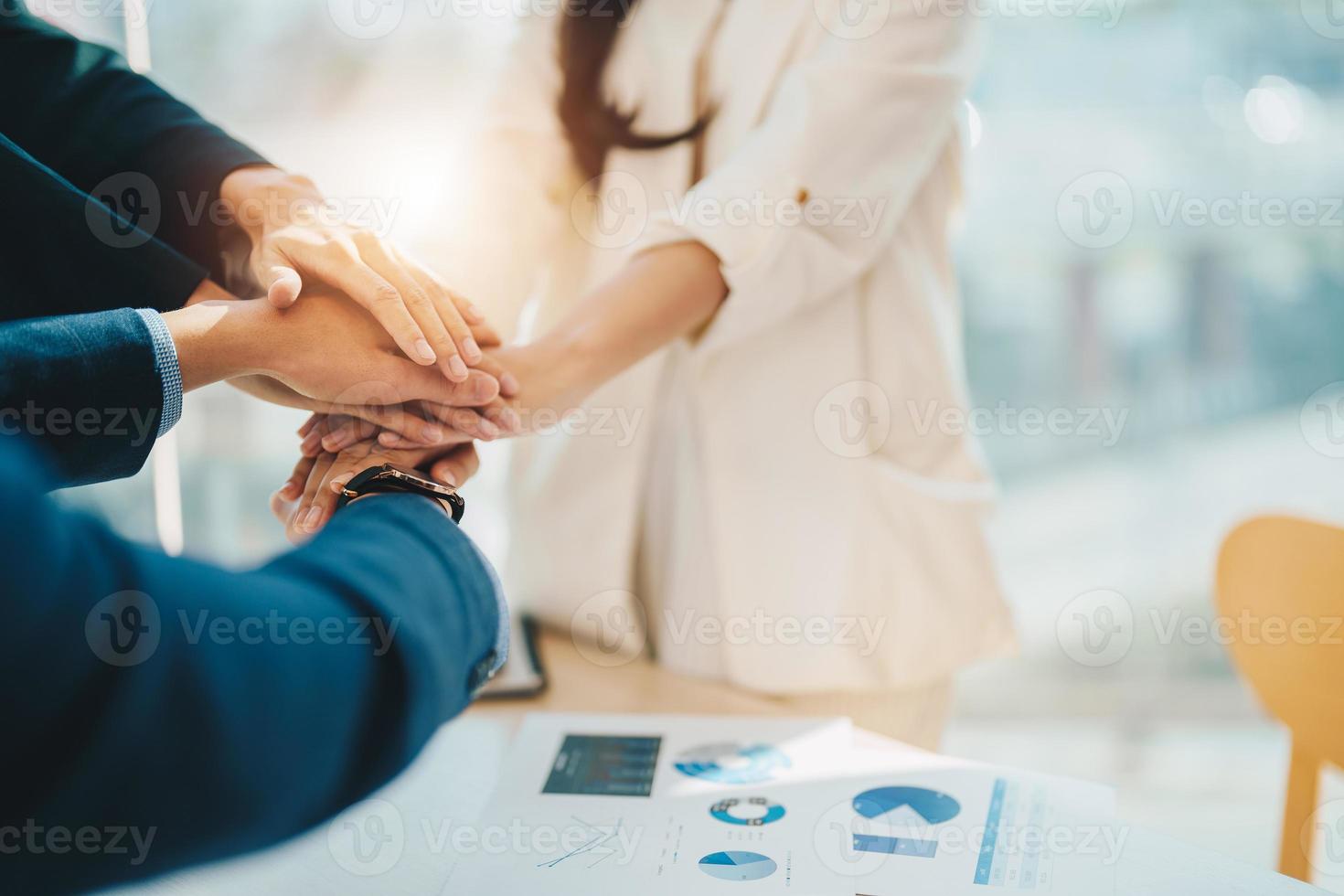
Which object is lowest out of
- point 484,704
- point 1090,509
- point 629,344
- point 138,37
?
point 484,704

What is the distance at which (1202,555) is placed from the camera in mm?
2182

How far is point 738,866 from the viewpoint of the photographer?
0.58 metres

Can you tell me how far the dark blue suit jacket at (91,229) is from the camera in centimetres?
51

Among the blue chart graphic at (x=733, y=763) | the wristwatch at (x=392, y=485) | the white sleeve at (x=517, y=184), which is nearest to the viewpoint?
the wristwatch at (x=392, y=485)

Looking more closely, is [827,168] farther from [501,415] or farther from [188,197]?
[188,197]

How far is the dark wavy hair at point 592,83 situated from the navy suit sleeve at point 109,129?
0.32 meters

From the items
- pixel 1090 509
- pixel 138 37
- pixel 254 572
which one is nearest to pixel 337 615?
pixel 254 572

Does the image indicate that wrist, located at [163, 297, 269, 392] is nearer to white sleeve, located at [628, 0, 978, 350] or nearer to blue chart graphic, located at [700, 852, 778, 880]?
white sleeve, located at [628, 0, 978, 350]

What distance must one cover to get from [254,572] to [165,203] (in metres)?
0.49

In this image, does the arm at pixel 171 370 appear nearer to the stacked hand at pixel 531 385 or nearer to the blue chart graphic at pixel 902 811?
the stacked hand at pixel 531 385

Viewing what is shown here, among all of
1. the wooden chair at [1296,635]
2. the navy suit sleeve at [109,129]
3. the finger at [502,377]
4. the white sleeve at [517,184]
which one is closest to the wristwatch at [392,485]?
the finger at [502,377]

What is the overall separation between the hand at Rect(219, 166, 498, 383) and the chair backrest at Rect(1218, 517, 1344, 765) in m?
0.69

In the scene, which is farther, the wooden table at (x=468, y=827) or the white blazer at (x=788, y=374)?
the white blazer at (x=788, y=374)

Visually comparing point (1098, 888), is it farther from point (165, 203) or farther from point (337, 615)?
point (165, 203)
